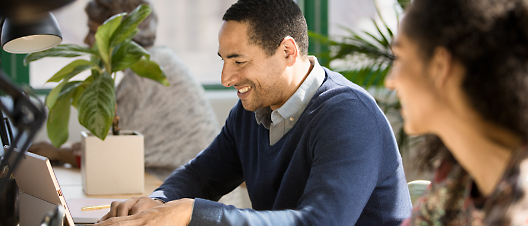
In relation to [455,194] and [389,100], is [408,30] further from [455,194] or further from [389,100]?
[389,100]

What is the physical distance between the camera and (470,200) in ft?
1.93

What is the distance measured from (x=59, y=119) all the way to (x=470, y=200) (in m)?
1.28

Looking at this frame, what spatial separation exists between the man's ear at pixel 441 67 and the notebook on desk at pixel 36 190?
2.18 ft

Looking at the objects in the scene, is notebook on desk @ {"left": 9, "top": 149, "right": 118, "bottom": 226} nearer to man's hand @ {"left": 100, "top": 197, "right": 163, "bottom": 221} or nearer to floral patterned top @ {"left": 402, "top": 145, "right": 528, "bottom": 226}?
man's hand @ {"left": 100, "top": 197, "right": 163, "bottom": 221}

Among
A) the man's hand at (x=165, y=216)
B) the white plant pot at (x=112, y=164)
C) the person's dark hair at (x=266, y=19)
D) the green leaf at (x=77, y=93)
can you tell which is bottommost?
the white plant pot at (x=112, y=164)

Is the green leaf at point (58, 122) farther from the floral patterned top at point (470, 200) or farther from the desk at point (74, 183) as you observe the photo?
the floral patterned top at point (470, 200)

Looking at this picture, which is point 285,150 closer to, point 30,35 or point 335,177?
point 335,177

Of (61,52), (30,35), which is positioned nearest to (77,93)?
(61,52)

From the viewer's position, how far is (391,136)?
103 cm

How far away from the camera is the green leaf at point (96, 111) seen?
136 centimetres

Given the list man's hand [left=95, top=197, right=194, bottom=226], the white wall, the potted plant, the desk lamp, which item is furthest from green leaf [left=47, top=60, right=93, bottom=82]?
the white wall

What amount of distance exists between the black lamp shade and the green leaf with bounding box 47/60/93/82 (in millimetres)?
333

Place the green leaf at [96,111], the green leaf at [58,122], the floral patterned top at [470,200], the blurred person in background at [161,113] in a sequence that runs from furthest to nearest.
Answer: the blurred person in background at [161,113] → the green leaf at [58,122] → the green leaf at [96,111] → the floral patterned top at [470,200]

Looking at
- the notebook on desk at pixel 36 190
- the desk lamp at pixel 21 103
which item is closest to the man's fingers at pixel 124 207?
the notebook on desk at pixel 36 190
